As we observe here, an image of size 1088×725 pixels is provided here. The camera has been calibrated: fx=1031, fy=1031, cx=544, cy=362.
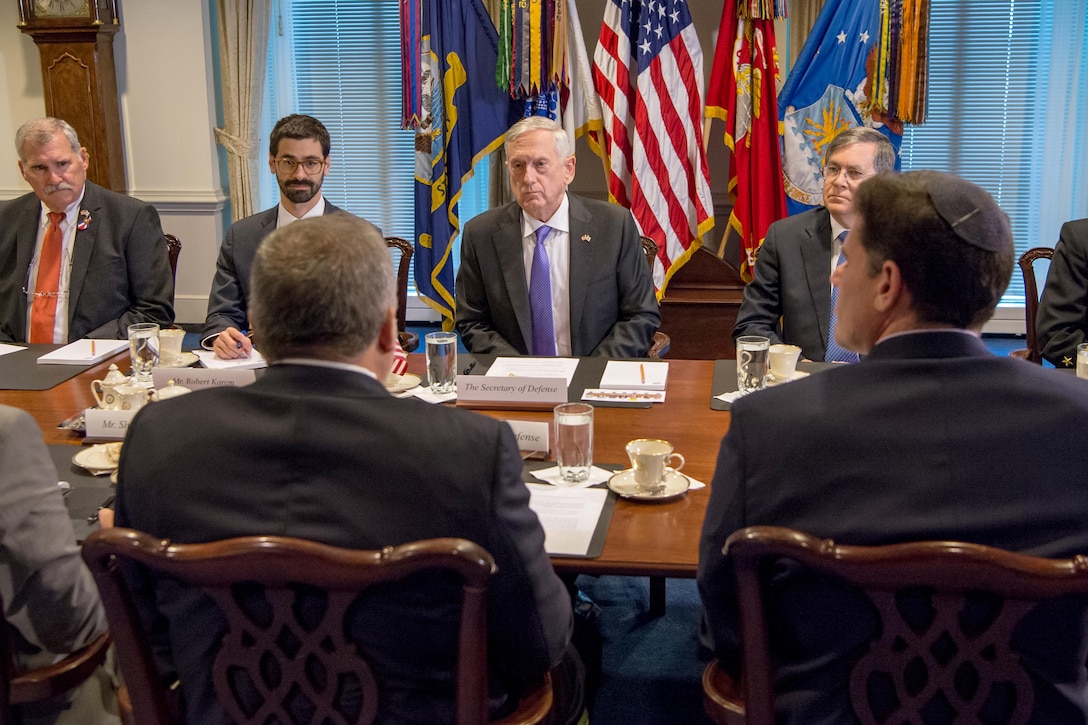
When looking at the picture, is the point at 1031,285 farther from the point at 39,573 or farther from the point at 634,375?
the point at 39,573

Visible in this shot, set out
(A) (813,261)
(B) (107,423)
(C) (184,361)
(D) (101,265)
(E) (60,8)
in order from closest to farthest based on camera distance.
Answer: (B) (107,423)
(C) (184,361)
(A) (813,261)
(D) (101,265)
(E) (60,8)

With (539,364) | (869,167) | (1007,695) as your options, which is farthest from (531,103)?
(1007,695)

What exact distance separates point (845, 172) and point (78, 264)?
2.60 meters

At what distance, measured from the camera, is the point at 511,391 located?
93.8 inches

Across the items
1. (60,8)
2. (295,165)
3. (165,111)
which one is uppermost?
(60,8)

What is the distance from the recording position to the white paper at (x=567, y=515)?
1635mm

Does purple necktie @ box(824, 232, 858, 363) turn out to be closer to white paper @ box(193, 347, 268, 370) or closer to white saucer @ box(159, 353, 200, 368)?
white paper @ box(193, 347, 268, 370)

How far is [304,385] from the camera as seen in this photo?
131 cm

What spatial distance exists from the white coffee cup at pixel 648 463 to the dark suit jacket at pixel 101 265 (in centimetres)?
233

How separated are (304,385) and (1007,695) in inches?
37.1

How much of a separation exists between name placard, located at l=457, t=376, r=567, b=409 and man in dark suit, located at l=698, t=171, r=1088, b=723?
101cm

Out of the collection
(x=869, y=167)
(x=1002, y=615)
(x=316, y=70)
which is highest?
(x=316, y=70)

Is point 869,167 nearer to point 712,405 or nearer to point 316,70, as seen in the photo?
point 712,405

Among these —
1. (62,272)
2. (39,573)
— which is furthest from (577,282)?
(39,573)
